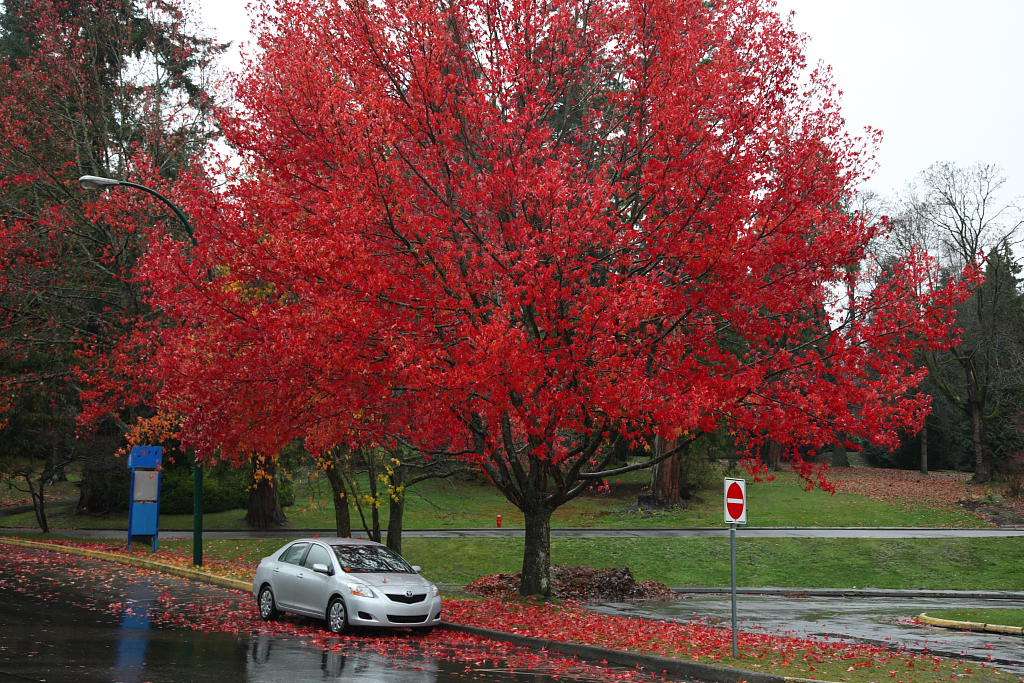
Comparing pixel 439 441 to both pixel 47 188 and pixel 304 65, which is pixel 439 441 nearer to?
pixel 304 65

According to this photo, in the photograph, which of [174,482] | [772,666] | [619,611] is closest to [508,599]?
[619,611]

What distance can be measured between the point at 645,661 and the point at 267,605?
6778mm

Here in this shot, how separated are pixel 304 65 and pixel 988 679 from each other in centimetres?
1315

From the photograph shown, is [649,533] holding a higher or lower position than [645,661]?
higher

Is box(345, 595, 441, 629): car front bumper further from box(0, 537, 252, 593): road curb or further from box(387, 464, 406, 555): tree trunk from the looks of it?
Answer: box(387, 464, 406, 555): tree trunk

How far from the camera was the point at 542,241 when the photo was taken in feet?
50.6

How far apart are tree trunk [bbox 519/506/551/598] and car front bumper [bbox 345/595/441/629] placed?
188 inches

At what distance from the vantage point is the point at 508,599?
18875mm

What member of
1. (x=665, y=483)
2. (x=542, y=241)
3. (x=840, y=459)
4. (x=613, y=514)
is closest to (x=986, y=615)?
(x=542, y=241)

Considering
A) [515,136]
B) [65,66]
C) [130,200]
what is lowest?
[515,136]

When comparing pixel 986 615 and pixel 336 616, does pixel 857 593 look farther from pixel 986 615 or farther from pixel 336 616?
pixel 336 616

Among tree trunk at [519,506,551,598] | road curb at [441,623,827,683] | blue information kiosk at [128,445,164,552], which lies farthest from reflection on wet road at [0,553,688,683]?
blue information kiosk at [128,445,164,552]

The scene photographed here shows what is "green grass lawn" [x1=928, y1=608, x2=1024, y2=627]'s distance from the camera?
18153 mm

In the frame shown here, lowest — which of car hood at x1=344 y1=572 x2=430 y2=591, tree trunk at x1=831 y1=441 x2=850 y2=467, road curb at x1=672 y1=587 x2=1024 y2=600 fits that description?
road curb at x1=672 y1=587 x2=1024 y2=600
